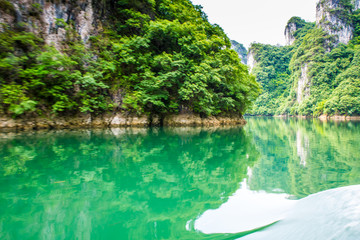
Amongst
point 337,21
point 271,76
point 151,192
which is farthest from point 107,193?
point 271,76

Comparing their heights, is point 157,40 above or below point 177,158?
above

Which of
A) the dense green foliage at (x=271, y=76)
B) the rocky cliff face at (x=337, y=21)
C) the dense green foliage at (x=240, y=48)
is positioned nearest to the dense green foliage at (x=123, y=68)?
the dense green foliage at (x=271, y=76)

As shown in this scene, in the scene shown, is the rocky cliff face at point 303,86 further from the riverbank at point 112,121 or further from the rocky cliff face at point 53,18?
the rocky cliff face at point 53,18

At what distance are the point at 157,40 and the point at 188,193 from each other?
11.2 meters

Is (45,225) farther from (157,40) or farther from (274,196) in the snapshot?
(157,40)

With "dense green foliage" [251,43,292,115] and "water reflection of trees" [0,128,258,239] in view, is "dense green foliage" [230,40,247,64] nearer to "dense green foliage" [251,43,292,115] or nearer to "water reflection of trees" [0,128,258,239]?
"dense green foliage" [251,43,292,115]

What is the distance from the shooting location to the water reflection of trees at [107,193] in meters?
1.46

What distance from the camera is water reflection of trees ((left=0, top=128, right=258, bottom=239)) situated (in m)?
1.46

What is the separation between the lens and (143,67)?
1059cm

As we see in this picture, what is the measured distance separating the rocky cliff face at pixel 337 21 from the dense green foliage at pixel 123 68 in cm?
5488

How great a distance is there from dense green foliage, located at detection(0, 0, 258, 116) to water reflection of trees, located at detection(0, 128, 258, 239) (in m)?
5.02

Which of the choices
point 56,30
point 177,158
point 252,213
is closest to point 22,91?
point 56,30

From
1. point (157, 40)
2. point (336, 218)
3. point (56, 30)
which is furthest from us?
point (157, 40)

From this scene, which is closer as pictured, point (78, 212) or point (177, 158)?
point (78, 212)
